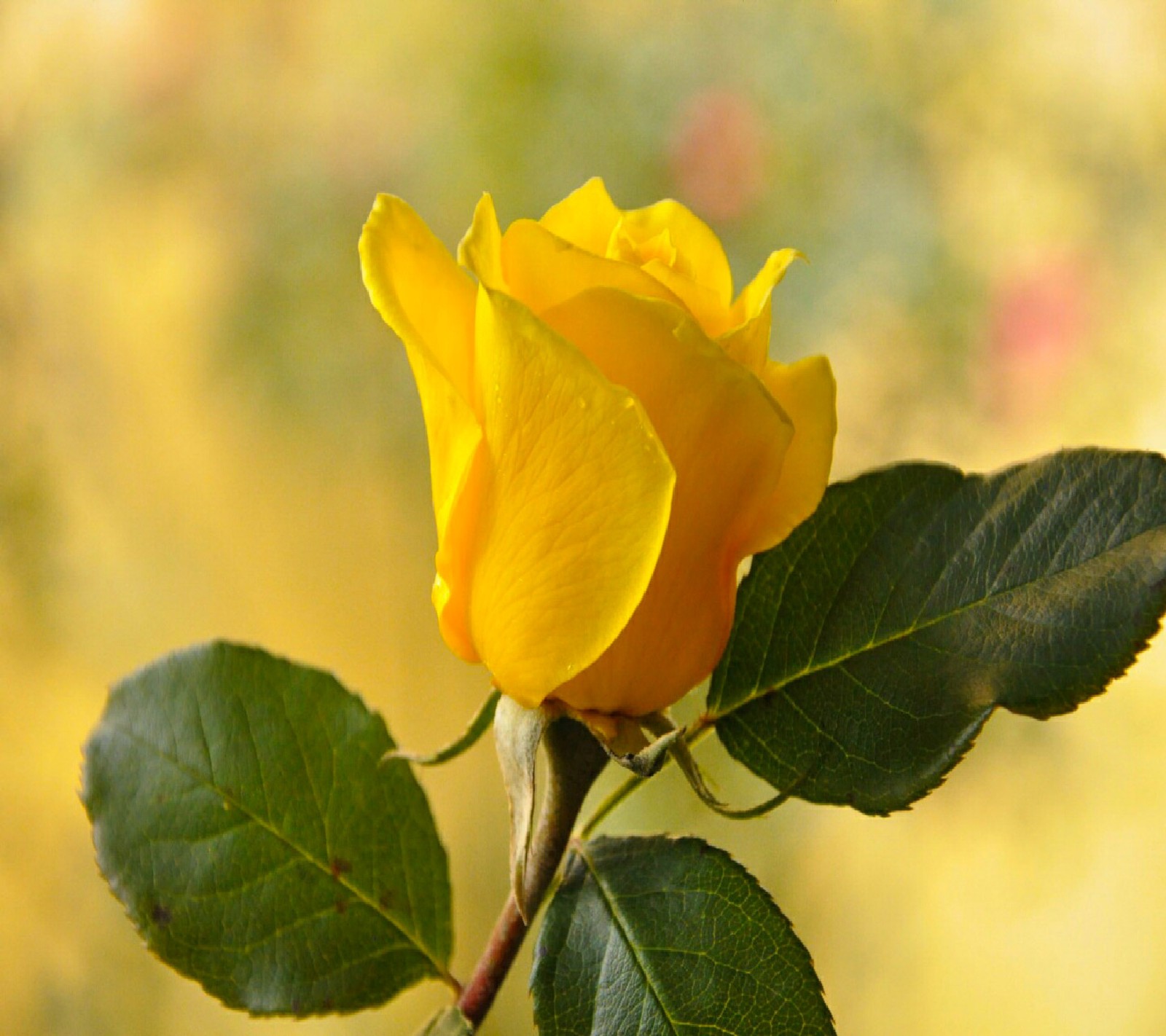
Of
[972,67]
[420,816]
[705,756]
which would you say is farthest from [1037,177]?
[420,816]

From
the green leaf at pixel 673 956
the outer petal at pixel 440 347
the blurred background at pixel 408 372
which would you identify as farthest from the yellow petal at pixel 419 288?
the blurred background at pixel 408 372

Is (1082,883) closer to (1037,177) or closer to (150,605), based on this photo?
(1037,177)

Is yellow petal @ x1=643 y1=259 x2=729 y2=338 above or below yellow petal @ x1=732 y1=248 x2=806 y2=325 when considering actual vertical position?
below

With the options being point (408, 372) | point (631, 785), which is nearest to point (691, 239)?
point (631, 785)

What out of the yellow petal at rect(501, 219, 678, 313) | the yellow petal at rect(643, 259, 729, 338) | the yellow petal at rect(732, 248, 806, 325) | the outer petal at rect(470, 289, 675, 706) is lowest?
the outer petal at rect(470, 289, 675, 706)

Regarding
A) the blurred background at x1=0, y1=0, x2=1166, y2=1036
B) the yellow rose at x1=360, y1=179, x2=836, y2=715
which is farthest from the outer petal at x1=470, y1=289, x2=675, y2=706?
the blurred background at x1=0, y1=0, x2=1166, y2=1036

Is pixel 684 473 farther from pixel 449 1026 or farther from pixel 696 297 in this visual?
pixel 449 1026

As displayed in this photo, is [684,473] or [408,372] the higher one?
[408,372]

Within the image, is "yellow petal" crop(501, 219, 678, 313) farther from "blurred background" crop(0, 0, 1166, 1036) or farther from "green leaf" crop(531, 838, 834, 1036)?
"blurred background" crop(0, 0, 1166, 1036)
